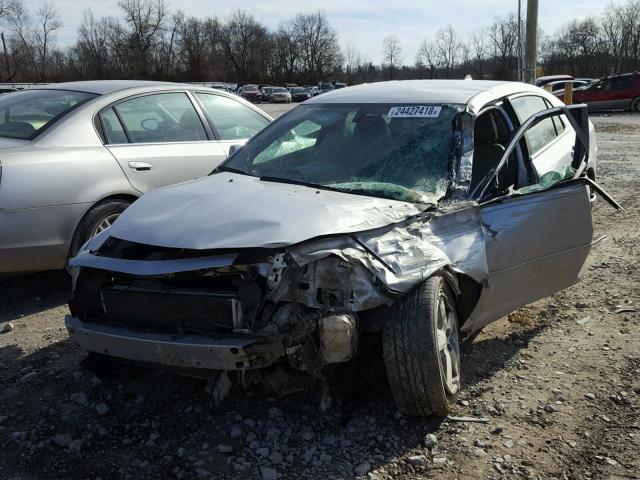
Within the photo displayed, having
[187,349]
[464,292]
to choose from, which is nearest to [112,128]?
[187,349]

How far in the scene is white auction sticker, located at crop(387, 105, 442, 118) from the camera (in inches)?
152

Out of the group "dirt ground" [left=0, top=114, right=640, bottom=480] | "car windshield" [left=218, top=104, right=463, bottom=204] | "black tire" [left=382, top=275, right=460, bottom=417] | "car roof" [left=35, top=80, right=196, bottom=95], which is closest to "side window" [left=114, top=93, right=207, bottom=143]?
"car roof" [left=35, top=80, right=196, bottom=95]

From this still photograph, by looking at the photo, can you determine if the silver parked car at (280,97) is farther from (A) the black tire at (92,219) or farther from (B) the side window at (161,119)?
(A) the black tire at (92,219)

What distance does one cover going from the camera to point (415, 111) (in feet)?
12.8

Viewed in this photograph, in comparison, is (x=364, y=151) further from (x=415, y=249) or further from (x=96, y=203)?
(x=96, y=203)

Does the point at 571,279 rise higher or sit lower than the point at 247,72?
lower

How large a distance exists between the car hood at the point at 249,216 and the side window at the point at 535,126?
5.12 ft

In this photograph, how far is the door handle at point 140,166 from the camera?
16.5 ft

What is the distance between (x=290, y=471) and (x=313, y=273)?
0.88 meters

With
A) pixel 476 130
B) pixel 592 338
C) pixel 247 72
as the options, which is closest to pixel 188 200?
pixel 476 130

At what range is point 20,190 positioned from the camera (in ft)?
14.1

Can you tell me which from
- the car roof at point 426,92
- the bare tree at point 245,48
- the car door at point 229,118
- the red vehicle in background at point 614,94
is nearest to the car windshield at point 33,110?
the car door at point 229,118

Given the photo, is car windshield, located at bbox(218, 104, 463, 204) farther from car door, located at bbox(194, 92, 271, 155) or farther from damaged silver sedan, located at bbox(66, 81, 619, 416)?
car door, located at bbox(194, 92, 271, 155)

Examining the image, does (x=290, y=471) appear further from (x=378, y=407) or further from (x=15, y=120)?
(x=15, y=120)
